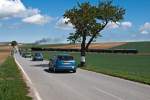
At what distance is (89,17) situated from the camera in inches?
1849

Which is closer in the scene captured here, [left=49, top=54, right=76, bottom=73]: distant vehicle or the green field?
the green field

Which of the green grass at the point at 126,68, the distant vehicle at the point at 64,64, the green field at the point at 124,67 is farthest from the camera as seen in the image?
the distant vehicle at the point at 64,64

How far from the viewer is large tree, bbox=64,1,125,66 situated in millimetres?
47169

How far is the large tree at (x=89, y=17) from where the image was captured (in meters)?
47.2

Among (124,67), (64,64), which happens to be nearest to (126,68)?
(124,67)

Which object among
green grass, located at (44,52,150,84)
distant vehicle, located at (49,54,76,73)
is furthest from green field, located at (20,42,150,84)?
distant vehicle, located at (49,54,76,73)

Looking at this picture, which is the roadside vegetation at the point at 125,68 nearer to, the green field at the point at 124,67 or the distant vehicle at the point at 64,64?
the green field at the point at 124,67

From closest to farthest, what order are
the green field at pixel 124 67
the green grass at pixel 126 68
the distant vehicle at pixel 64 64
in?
the green grass at pixel 126 68
the green field at pixel 124 67
the distant vehicle at pixel 64 64

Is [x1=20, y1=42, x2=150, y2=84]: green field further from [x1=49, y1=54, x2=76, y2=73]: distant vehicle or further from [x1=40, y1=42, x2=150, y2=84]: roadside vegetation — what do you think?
[x1=49, y1=54, x2=76, y2=73]: distant vehicle

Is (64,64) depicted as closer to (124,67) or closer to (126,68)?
(126,68)

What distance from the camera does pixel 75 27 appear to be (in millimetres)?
47719

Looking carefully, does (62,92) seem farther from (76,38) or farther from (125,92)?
(76,38)

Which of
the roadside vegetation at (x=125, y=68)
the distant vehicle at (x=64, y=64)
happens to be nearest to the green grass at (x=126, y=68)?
the roadside vegetation at (x=125, y=68)

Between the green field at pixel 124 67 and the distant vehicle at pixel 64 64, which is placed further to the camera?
the distant vehicle at pixel 64 64
